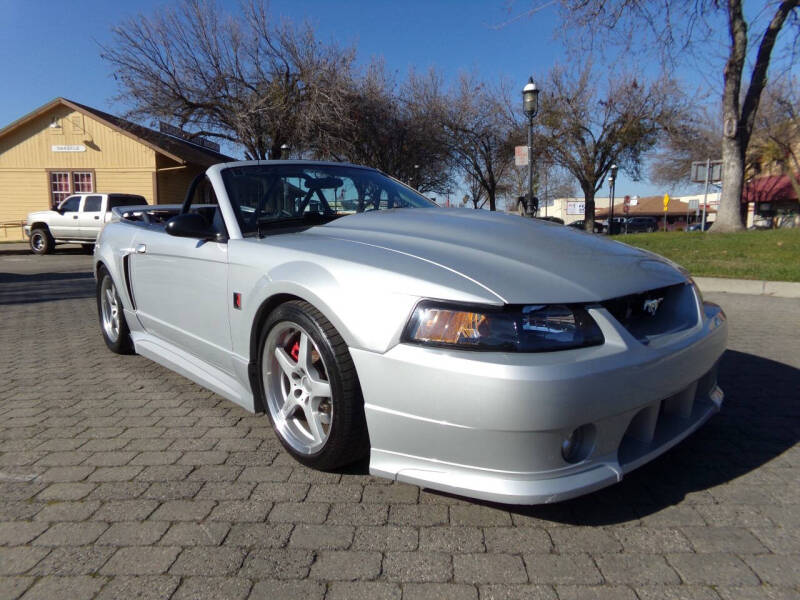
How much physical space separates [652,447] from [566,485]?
1.57 feet

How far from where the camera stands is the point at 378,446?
2109 millimetres

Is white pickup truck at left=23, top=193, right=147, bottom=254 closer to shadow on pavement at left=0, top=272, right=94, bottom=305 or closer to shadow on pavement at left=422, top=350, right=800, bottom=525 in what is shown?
shadow on pavement at left=0, top=272, right=94, bottom=305

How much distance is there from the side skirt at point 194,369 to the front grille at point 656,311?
178 centimetres

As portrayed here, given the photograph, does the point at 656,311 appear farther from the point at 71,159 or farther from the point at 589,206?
the point at 589,206

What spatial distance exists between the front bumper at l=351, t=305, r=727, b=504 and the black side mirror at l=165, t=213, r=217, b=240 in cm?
134

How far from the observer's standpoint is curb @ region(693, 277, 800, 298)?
753 centimetres

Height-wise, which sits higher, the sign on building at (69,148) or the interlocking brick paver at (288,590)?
the sign on building at (69,148)

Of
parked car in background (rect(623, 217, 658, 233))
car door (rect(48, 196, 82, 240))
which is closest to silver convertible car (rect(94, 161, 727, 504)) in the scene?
car door (rect(48, 196, 82, 240))

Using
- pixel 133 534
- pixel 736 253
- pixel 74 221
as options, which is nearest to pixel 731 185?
pixel 736 253

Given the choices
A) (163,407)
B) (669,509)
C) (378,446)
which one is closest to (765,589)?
(669,509)

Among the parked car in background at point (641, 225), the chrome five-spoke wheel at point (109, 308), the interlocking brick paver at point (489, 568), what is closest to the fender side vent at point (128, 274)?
the chrome five-spoke wheel at point (109, 308)

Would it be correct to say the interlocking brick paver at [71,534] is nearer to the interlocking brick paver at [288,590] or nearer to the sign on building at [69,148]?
the interlocking brick paver at [288,590]

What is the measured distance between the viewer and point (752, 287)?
7.78m

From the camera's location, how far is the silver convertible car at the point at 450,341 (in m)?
1.86
